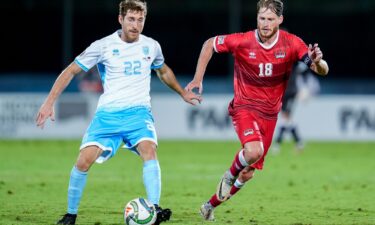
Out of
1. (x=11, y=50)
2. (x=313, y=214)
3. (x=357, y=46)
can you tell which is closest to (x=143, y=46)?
(x=313, y=214)

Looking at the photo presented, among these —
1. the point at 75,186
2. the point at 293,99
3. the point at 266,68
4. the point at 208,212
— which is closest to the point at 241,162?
the point at 208,212

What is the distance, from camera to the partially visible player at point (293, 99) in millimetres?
19438

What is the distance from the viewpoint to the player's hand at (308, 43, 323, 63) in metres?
8.81

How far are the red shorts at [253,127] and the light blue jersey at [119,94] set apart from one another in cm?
106

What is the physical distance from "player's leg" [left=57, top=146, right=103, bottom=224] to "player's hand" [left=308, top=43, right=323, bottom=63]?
2335 millimetres

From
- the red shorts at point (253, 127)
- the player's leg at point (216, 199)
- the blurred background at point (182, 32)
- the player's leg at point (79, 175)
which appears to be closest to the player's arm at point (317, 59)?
the red shorts at point (253, 127)

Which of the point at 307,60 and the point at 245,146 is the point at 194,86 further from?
the point at 307,60

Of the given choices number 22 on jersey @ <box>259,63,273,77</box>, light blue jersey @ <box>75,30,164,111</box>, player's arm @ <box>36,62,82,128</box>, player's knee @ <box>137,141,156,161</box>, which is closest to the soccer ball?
player's knee @ <box>137,141,156,161</box>

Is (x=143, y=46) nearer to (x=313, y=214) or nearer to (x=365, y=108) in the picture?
(x=313, y=214)

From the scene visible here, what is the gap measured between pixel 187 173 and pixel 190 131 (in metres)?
7.68

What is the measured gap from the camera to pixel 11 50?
1228 inches

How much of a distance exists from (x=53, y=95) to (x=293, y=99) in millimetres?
11544

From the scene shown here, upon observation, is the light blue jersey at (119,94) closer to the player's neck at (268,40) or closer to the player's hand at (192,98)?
the player's hand at (192,98)

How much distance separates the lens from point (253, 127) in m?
9.39
